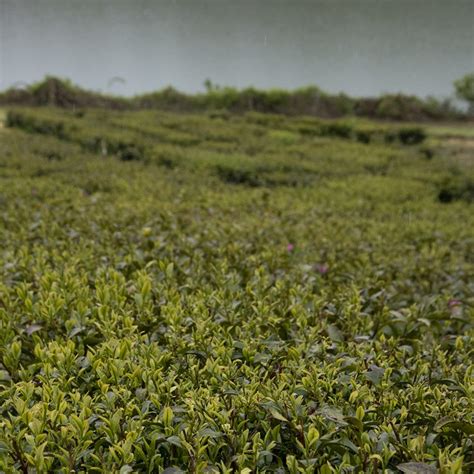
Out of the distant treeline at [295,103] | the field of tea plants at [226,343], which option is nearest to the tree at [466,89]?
the distant treeline at [295,103]

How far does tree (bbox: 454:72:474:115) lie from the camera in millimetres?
39125

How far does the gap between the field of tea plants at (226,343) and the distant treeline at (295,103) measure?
29186 mm

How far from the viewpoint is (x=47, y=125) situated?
1620cm

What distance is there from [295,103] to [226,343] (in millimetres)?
33776

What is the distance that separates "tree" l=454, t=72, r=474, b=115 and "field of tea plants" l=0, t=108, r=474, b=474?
3841 cm

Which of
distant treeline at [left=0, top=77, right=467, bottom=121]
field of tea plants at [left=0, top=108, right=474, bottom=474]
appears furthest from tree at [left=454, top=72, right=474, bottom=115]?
field of tea plants at [left=0, top=108, right=474, bottom=474]

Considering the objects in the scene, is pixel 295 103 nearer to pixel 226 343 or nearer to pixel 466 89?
pixel 466 89

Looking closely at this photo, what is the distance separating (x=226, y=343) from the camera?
2086mm

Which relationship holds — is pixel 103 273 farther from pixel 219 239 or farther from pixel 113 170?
pixel 113 170

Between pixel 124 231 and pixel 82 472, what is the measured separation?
270 cm

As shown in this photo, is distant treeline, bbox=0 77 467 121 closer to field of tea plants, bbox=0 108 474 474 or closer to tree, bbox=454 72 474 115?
tree, bbox=454 72 474 115

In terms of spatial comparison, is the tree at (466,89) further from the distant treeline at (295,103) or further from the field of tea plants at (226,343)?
the field of tea plants at (226,343)

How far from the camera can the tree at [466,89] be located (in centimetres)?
3912

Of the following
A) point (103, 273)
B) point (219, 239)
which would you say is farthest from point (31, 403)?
point (219, 239)
